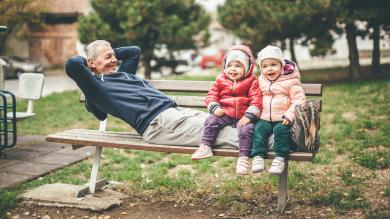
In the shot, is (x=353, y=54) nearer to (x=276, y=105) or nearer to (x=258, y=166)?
(x=276, y=105)

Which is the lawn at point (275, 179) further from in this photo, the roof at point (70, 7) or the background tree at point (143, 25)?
the roof at point (70, 7)

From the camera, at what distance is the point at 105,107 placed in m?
4.41

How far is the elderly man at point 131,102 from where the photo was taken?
4141mm

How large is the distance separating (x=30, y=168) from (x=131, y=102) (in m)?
2.23

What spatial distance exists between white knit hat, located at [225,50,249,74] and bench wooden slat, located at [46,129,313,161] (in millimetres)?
746

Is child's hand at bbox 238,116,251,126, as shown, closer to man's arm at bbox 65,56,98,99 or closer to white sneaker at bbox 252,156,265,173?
white sneaker at bbox 252,156,265,173

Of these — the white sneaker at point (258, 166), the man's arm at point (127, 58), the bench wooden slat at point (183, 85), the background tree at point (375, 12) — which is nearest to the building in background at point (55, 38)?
Answer: the background tree at point (375, 12)

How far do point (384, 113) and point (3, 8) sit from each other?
8973 millimetres

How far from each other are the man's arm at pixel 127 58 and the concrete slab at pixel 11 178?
177cm

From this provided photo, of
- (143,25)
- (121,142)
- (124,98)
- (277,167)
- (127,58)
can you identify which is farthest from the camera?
(143,25)

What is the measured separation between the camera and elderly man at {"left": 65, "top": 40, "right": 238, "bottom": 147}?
Answer: 4.14 meters

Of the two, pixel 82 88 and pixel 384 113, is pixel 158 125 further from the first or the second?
pixel 384 113

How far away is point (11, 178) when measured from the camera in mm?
5383

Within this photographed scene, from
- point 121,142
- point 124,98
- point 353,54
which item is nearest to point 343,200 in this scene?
point 121,142
